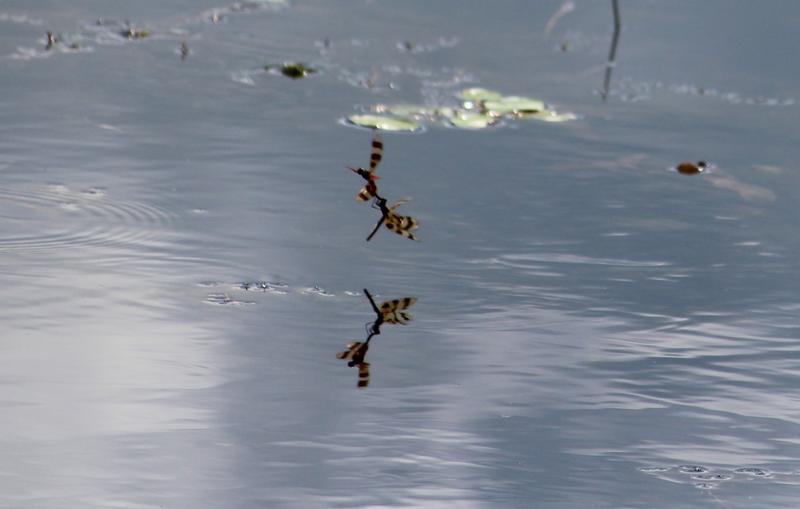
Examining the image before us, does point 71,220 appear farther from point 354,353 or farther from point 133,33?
point 133,33

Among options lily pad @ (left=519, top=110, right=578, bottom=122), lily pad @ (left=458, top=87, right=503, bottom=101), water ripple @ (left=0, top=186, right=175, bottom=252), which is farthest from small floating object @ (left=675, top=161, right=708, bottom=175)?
water ripple @ (left=0, top=186, right=175, bottom=252)

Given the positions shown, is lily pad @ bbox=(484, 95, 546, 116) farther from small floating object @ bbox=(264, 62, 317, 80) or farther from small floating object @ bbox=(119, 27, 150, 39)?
small floating object @ bbox=(119, 27, 150, 39)

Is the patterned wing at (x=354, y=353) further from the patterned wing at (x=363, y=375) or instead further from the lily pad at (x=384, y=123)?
the lily pad at (x=384, y=123)

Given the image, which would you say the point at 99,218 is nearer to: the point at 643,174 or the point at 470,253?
the point at 470,253

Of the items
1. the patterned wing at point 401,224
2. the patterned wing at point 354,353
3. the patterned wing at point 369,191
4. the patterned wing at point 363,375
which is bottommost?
the patterned wing at point 363,375

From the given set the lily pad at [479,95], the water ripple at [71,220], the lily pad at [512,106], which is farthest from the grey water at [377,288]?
the lily pad at [479,95]

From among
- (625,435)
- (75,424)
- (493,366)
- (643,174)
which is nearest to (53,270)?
(75,424)
